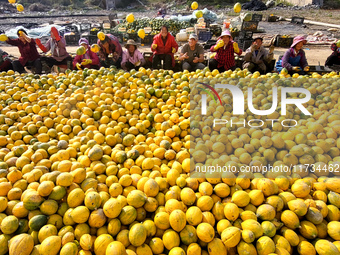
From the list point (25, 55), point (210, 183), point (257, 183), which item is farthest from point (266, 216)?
point (25, 55)

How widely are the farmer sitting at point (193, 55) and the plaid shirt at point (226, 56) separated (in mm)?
607

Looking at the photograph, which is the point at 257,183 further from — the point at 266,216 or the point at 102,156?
the point at 102,156

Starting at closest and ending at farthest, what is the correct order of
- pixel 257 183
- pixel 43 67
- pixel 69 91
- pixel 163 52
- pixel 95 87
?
pixel 257 183 → pixel 69 91 → pixel 95 87 → pixel 163 52 → pixel 43 67

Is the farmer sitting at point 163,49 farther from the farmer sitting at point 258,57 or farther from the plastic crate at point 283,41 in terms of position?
the plastic crate at point 283,41

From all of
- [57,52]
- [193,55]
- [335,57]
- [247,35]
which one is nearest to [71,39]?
[57,52]

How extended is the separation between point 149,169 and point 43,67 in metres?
8.79

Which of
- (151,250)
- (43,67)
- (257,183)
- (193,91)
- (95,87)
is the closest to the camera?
(151,250)

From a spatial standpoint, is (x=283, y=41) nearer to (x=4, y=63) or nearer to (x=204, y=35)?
(x=204, y=35)

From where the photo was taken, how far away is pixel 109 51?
854 centimetres

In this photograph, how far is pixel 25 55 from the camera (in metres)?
8.59

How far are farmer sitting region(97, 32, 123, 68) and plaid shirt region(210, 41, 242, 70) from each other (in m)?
3.71

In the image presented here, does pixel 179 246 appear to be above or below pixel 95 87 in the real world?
below

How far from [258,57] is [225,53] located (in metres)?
1.15

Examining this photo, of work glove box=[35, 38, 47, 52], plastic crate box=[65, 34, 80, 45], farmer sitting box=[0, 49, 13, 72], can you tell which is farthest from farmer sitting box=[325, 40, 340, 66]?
plastic crate box=[65, 34, 80, 45]
